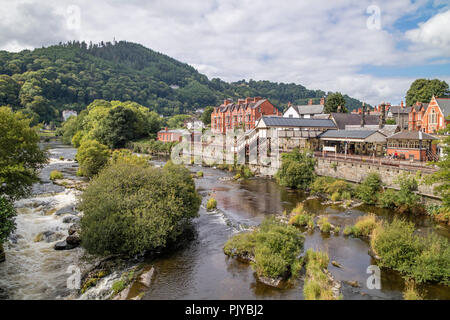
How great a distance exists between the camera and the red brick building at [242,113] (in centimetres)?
6844

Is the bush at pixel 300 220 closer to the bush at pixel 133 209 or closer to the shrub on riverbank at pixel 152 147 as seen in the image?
the bush at pixel 133 209

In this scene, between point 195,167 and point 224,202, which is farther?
point 195,167

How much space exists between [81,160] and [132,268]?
2813 cm

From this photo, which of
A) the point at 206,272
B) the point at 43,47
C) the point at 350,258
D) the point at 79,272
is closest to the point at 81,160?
the point at 79,272

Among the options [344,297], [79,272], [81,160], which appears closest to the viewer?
[344,297]

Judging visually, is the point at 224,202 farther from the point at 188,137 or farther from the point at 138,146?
the point at 138,146

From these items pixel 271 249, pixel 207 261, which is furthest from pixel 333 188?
pixel 207 261

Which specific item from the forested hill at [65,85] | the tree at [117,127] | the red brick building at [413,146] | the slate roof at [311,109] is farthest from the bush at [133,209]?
the forested hill at [65,85]

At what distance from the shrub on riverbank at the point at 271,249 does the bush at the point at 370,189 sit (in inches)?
565

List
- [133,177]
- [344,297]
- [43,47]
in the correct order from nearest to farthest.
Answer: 1. [344,297]
2. [133,177]
3. [43,47]

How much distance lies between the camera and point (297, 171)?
1344 inches

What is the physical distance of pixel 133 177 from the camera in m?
19.3

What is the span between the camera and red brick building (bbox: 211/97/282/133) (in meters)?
68.4

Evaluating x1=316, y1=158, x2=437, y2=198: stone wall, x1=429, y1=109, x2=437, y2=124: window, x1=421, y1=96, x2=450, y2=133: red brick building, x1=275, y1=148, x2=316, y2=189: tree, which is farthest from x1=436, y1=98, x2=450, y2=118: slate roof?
x1=275, y1=148, x2=316, y2=189: tree
